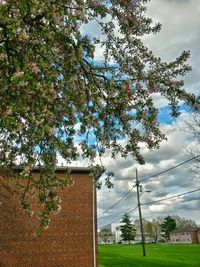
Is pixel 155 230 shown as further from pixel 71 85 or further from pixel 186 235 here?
pixel 71 85

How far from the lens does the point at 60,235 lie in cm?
2078

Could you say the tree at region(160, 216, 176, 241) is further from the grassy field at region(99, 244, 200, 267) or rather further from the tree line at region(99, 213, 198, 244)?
the grassy field at region(99, 244, 200, 267)

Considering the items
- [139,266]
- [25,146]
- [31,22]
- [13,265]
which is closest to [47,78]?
[31,22]

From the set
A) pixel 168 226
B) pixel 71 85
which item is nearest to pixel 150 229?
pixel 168 226

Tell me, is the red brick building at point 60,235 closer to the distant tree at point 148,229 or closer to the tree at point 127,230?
the tree at point 127,230

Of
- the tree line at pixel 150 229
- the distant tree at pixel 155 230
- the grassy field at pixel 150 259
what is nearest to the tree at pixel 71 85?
the grassy field at pixel 150 259

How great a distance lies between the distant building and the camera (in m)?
119

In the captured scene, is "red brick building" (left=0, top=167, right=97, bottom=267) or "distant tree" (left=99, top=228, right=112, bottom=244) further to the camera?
"distant tree" (left=99, top=228, right=112, bottom=244)

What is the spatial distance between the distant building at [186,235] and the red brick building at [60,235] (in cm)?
10496

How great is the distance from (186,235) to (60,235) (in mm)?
115245

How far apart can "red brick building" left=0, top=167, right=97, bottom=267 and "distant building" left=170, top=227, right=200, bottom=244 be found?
10496cm

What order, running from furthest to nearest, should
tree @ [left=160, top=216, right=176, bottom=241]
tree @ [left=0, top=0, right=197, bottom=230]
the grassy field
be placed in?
tree @ [left=160, top=216, right=176, bottom=241], the grassy field, tree @ [left=0, top=0, right=197, bottom=230]

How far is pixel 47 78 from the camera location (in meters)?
6.41

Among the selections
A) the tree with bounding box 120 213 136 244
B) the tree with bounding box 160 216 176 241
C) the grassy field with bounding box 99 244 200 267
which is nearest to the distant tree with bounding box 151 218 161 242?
the tree with bounding box 160 216 176 241
